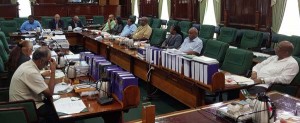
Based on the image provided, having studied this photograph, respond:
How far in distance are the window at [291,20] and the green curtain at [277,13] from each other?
3.5 inches

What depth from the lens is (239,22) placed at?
7480 millimetres

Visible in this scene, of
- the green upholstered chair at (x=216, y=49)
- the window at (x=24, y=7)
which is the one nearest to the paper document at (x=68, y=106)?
the green upholstered chair at (x=216, y=49)

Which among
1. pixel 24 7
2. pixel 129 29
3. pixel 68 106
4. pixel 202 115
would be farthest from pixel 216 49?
pixel 24 7

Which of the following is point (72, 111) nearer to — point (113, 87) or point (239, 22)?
point (113, 87)

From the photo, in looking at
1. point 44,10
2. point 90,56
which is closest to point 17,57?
point 90,56

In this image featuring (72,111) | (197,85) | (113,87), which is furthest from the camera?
(197,85)

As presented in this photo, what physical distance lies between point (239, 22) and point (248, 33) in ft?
4.10

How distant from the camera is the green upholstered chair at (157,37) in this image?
669cm

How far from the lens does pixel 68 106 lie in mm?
2494

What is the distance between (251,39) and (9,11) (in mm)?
8951

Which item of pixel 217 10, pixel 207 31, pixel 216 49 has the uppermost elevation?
pixel 217 10

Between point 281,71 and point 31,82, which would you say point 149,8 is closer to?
point 281,71

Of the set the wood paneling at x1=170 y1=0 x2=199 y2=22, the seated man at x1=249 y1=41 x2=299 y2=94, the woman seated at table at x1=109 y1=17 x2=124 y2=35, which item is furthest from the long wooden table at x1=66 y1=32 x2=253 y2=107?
the wood paneling at x1=170 y1=0 x2=199 y2=22

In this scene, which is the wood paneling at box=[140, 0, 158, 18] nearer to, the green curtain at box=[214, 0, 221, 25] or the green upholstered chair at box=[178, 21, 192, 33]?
the green upholstered chair at box=[178, 21, 192, 33]
